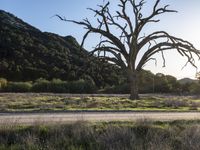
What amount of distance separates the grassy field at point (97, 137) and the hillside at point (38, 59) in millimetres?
51959

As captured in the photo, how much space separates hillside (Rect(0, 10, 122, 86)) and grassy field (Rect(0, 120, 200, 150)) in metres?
52.0

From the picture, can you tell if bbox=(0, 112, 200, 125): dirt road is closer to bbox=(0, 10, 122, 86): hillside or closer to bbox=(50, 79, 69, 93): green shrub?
bbox=(50, 79, 69, 93): green shrub

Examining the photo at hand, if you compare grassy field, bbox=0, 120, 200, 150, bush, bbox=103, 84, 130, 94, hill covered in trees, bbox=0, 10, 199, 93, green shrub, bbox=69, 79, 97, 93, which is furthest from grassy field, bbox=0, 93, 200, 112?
hill covered in trees, bbox=0, 10, 199, 93

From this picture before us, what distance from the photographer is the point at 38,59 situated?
78875 mm

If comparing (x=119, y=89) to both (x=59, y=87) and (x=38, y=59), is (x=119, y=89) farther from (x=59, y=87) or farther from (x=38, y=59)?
(x=38, y=59)

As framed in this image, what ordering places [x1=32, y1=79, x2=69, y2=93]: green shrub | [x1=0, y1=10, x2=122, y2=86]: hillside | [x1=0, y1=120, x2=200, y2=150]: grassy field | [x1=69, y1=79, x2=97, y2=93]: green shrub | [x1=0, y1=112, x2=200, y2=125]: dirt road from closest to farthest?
[x1=0, y1=120, x2=200, y2=150]: grassy field
[x1=0, y1=112, x2=200, y2=125]: dirt road
[x1=69, y1=79, x2=97, y2=93]: green shrub
[x1=32, y1=79, x2=69, y2=93]: green shrub
[x1=0, y1=10, x2=122, y2=86]: hillside

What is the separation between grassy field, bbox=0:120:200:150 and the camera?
15.7 meters

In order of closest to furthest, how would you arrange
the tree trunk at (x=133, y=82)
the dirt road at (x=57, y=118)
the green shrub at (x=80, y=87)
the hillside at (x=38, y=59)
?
the dirt road at (x=57, y=118) < the tree trunk at (x=133, y=82) < the green shrub at (x=80, y=87) < the hillside at (x=38, y=59)

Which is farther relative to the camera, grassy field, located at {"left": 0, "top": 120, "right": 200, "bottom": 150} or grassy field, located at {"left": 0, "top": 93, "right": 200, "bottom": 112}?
grassy field, located at {"left": 0, "top": 93, "right": 200, "bottom": 112}

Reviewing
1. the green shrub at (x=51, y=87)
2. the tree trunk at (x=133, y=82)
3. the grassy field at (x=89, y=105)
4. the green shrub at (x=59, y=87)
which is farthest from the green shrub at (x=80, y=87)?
the grassy field at (x=89, y=105)

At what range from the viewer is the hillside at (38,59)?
7494cm

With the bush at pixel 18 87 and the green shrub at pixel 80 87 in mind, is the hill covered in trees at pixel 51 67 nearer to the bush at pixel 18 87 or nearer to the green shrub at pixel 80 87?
the green shrub at pixel 80 87

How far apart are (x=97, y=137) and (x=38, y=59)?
2487 inches

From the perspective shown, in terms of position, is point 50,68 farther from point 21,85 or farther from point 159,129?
point 159,129
